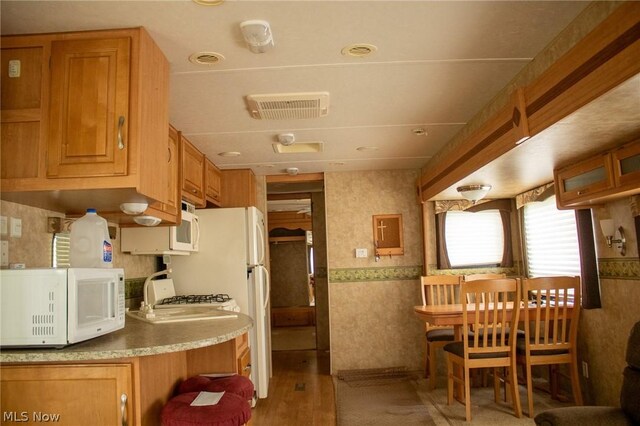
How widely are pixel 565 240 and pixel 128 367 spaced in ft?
11.8

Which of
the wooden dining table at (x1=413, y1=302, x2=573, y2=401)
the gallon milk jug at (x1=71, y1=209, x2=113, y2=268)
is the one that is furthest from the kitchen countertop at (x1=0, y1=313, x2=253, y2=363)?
the wooden dining table at (x1=413, y1=302, x2=573, y2=401)

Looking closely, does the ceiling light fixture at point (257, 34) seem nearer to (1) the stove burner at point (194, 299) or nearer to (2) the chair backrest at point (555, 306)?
(1) the stove burner at point (194, 299)

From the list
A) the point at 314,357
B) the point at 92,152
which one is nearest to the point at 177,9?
the point at 92,152

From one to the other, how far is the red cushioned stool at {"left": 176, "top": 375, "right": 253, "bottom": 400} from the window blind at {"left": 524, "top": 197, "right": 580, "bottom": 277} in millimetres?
2825

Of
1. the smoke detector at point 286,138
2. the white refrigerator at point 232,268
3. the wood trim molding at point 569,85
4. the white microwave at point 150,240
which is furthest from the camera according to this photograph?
the white refrigerator at point 232,268

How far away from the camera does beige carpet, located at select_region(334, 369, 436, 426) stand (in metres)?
3.49

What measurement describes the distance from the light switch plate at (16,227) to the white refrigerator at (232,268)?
5.95 ft

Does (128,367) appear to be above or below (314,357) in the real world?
above

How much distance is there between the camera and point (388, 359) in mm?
4941

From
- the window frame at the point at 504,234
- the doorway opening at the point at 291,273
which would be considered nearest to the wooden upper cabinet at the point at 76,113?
the window frame at the point at 504,234

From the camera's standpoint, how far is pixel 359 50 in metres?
2.21

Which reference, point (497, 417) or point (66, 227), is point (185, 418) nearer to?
point (66, 227)

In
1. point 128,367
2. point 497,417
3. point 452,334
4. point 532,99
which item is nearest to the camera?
point 128,367

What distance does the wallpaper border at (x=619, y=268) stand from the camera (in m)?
2.97
